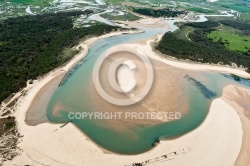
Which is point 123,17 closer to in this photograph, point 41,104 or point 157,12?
point 157,12

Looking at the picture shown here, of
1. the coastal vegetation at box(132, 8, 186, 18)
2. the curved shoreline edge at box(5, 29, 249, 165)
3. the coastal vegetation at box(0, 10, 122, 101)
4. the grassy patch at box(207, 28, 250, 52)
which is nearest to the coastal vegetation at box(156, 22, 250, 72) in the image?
the grassy patch at box(207, 28, 250, 52)

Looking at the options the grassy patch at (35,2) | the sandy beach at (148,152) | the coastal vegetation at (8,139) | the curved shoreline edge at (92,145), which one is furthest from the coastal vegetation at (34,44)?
the grassy patch at (35,2)

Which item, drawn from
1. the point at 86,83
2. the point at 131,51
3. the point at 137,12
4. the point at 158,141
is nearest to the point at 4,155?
the point at 158,141

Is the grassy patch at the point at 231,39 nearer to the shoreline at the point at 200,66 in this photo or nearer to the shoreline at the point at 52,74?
the shoreline at the point at 200,66

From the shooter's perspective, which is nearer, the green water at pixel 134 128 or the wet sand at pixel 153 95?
the green water at pixel 134 128

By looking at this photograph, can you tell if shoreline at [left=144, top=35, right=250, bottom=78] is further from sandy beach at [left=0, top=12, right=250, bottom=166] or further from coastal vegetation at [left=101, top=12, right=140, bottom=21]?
coastal vegetation at [left=101, top=12, right=140, bottom=21]

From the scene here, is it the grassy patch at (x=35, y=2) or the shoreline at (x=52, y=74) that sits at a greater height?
the grassy patch at (x=35, y=2)
